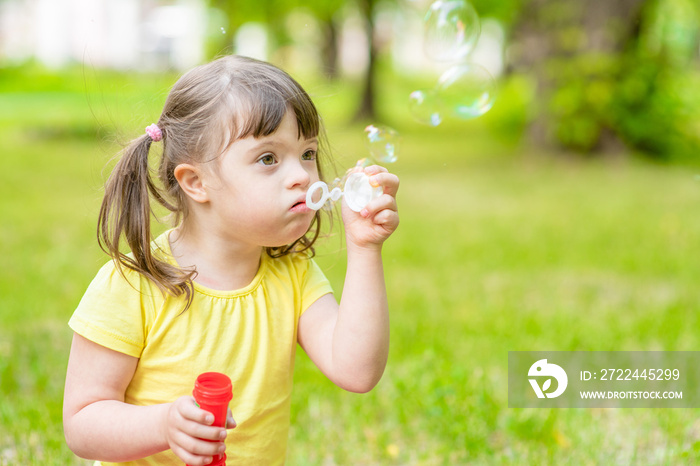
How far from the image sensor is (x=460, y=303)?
144 inches

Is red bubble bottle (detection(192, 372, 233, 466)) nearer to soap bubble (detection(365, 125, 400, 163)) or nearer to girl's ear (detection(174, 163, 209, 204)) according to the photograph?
girl's ear (detection(174, 163, 209, 204))

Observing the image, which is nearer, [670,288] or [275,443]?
[275,443]

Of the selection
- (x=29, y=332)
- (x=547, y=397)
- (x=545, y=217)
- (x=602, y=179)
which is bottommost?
(x=29, y=332)

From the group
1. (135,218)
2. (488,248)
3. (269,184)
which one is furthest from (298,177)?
(488,248)

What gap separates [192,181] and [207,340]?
0.32 m

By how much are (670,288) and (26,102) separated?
1953cm

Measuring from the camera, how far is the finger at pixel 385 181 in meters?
1.47

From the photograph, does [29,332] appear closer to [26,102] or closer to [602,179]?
[602,179]

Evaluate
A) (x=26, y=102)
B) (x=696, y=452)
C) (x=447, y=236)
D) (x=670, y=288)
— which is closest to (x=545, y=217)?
(x=447, y=236)

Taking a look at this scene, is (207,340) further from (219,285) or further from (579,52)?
(579,52)

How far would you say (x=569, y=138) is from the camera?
926 centimetres

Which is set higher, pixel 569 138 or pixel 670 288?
pixel 569 138

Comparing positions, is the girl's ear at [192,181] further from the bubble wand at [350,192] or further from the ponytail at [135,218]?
the bubble wand at [350,192]

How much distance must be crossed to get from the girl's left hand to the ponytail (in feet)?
1.13
